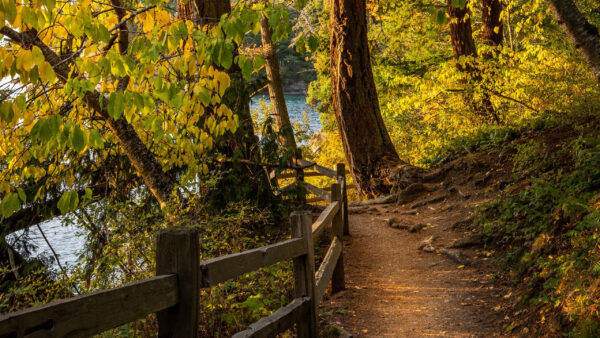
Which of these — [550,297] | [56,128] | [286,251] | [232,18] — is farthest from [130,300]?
[550,297]

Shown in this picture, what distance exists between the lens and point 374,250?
797 centimetres

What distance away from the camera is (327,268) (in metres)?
5.09

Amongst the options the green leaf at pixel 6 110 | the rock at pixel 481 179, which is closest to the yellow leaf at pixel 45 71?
the green leaf at pixel 6 110

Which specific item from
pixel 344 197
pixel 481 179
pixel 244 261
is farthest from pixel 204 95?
pixel 481 179

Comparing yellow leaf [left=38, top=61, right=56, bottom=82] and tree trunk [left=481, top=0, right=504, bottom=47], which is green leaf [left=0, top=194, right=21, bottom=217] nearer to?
yellow leaf [left=38, top=61, right=56, bottom=82]

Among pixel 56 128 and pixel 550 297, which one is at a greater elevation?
pixel 56 128

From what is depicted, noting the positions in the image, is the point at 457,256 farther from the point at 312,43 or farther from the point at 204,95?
the point at 204,95

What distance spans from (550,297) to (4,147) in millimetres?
5367

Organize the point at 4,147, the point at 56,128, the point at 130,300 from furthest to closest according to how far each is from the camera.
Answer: the point at 4,147, the point at 56,128, the point at 130,300

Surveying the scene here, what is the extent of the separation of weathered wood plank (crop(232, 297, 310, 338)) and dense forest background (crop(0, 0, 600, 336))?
27.0 inches

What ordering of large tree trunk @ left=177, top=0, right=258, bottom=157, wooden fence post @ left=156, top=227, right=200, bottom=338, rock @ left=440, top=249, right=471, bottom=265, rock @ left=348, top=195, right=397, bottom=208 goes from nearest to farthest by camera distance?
wooden fence post @ left=156, top=227, right=200, bottom=338
rock @ left=440, top=249, right=471, bottom=265
large tree trunk @ left=177, top=0, right=258, bottom=157
rock @ left=348, top=195, right=397, bottom=208

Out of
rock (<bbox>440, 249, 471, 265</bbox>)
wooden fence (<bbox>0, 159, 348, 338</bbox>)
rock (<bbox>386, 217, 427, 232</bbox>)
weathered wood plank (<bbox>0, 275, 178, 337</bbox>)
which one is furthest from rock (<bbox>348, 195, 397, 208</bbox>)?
weathered wood plank (<bbox>0, 275, 178, 337</bbox>)

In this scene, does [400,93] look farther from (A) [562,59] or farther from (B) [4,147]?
(B) [4,147]

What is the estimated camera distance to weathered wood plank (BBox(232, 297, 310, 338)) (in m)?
2.92
